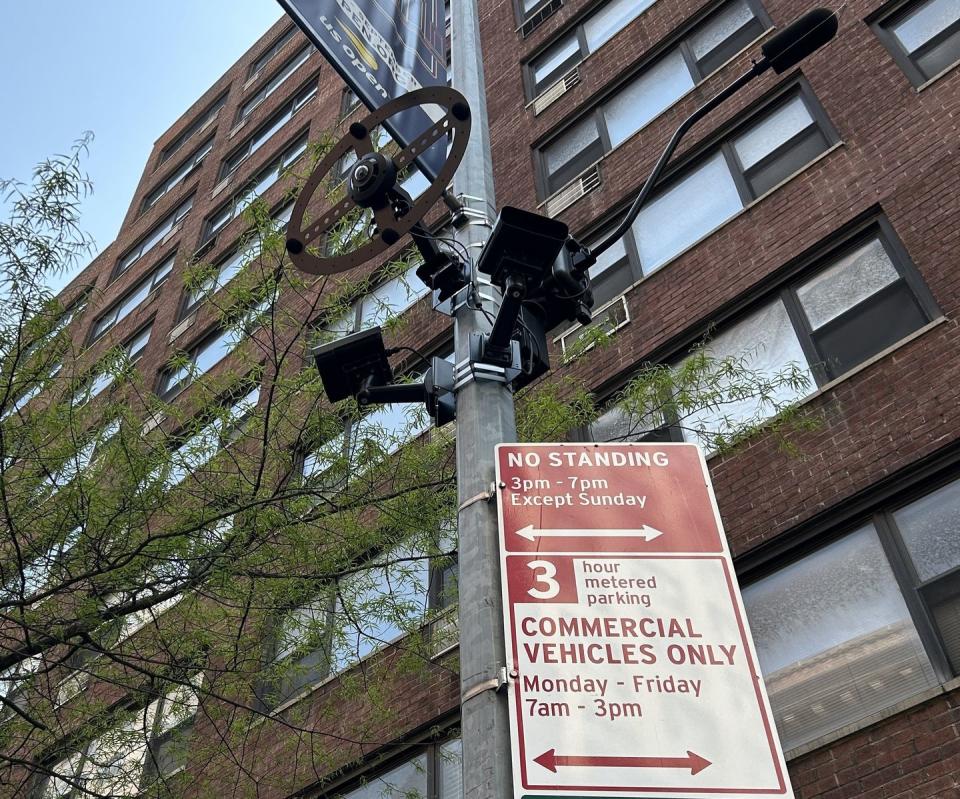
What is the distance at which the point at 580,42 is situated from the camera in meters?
19.0

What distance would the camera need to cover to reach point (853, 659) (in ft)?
27.0

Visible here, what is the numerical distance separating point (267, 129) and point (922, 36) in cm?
2124

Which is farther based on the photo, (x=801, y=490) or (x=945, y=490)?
(x=801, y=490)

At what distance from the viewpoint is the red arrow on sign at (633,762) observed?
322 cm

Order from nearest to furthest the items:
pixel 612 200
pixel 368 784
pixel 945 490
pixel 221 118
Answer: pixel 945 490, pixel 368 784, pixel 612 200, pixel 221 118

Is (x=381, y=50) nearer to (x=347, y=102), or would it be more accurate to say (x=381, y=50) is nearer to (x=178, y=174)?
(x=347, y=102)

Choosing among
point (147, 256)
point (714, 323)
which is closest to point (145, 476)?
point (714, 323)

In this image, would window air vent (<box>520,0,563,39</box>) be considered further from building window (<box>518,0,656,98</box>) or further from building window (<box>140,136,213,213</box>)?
building window (<box>140,136,213,213</box>)

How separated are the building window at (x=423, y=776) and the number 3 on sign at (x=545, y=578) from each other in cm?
673

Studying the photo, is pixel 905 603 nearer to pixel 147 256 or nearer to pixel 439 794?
pixel 439 794

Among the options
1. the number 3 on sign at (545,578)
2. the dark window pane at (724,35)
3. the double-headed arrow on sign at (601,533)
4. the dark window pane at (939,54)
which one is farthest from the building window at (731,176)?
the number 3 on sign at (545,578)

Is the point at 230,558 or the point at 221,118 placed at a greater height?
the point at 221,118

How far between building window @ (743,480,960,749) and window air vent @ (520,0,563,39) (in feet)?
47.8

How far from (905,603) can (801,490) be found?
159 centimetres
